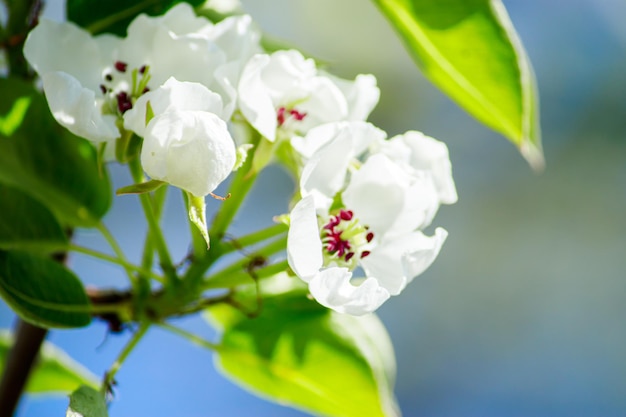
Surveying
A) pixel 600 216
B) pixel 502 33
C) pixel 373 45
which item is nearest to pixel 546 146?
pixel 600 216

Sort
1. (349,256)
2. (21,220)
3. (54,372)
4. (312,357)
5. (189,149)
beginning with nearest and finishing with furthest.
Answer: (189,149)
(349,256)
(21,220)
(312,357)
(54,372)

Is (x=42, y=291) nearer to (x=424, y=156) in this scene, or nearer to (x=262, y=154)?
(x=262, y=154)

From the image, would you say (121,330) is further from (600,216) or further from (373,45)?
(600,216)

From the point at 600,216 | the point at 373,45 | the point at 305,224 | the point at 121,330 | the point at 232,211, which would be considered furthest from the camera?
the point at 600,216

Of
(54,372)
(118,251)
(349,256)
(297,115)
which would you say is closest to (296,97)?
(297,115)

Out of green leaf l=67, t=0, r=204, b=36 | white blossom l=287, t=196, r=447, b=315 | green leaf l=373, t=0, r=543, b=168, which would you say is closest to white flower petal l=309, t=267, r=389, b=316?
white blossom l=287, t=196, r=447, b=315

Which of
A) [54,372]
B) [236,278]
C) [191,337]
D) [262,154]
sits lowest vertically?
[54,372]
